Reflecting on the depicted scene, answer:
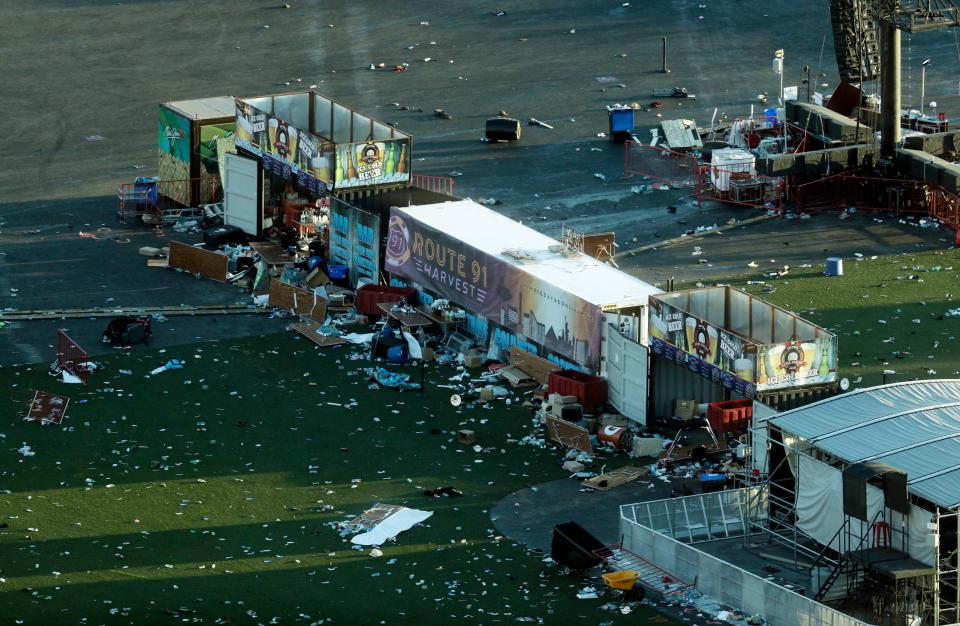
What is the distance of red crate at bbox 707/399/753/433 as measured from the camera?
4450 centimetres

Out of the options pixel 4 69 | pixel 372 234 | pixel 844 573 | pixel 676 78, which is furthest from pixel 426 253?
pixel 4 69

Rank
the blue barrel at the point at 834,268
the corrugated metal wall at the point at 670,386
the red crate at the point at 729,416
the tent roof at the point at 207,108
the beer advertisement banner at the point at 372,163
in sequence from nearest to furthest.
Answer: the red crate at the point at 729,416 → the corrugated metal wall at the point at 670,386 → the blue barrel at the point at 834,268 → the beer advertisement banner at the point at 372,163 → the tent roof at the point at 207,108

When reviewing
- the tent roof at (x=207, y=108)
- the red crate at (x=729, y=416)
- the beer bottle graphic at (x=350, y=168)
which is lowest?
the red crate at (x=729, y=416)

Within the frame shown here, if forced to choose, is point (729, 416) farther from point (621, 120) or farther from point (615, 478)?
point (621, 120)

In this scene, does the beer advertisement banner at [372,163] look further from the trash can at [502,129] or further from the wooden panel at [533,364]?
the trash can at [502,129]

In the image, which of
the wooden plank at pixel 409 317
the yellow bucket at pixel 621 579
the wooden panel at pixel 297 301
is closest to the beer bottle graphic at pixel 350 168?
the wooden panel at pixel 297 301

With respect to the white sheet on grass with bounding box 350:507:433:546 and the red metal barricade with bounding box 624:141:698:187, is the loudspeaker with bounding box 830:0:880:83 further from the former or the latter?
the white sheet on grass with bounding box 350:507:433:546

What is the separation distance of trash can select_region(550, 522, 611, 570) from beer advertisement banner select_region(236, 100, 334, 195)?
22635 mm

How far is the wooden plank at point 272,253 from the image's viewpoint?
5900 cm

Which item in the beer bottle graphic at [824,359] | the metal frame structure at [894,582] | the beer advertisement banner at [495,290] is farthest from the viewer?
the beer advertisement banner at [495,290]

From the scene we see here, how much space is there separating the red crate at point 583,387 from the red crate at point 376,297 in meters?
8.26

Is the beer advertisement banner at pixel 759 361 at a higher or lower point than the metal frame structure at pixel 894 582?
higher

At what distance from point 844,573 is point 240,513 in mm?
13603

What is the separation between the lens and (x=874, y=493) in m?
36.4
